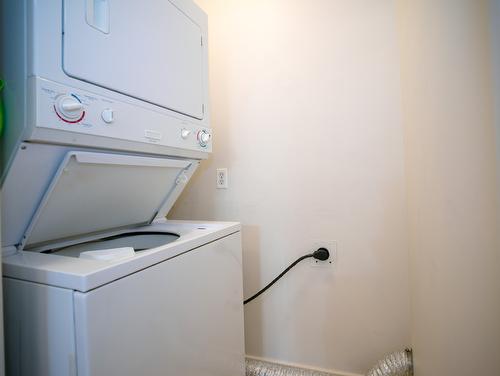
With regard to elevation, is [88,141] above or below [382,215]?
above

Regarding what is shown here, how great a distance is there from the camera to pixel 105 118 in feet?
2.73

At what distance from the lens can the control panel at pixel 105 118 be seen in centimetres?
70

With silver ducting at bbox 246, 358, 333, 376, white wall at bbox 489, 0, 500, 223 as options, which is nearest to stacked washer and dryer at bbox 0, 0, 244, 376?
silver ducting at bbox 246, 358, 333, 376

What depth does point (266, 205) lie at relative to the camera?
5.66ft

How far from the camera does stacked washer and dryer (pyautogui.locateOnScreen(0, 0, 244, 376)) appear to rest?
0.66 m

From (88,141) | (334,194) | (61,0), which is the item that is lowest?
(334,194)

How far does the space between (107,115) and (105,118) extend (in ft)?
0.04

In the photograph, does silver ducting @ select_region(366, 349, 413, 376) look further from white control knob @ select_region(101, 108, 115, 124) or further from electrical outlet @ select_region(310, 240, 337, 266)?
white control knob @ select_region(101, 108, 115, 124)

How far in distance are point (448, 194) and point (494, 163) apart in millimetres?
175

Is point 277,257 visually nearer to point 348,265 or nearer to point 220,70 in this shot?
point 348,265

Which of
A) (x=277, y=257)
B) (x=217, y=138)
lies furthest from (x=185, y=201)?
(x=277, y=257)

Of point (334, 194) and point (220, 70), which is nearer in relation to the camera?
point (334, 194)

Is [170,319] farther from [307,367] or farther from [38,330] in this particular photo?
[307,367]

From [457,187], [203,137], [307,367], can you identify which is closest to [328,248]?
[307,367]
